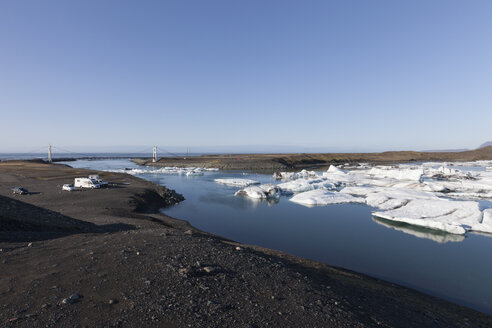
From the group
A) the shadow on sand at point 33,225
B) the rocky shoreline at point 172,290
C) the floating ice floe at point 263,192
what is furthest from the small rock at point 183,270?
the floating ice floe at point 263,192

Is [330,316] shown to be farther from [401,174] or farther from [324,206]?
[401,174]

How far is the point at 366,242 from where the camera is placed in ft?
55.5

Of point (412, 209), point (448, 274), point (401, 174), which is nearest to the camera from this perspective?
point (448, 274)

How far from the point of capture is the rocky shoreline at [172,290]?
201 inches

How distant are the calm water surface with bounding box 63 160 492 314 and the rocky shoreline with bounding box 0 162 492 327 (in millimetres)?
2767

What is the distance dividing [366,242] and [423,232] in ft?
19.0

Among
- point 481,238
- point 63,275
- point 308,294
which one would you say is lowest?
point 481,238

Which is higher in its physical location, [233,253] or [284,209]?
[233,253]

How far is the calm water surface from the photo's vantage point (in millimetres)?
11867

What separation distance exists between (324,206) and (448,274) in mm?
15270

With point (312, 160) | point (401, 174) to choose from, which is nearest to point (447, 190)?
point (401, 174)

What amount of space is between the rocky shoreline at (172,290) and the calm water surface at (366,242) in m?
2.77

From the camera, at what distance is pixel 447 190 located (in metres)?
34.6

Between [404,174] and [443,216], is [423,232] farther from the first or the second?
[404,174]
